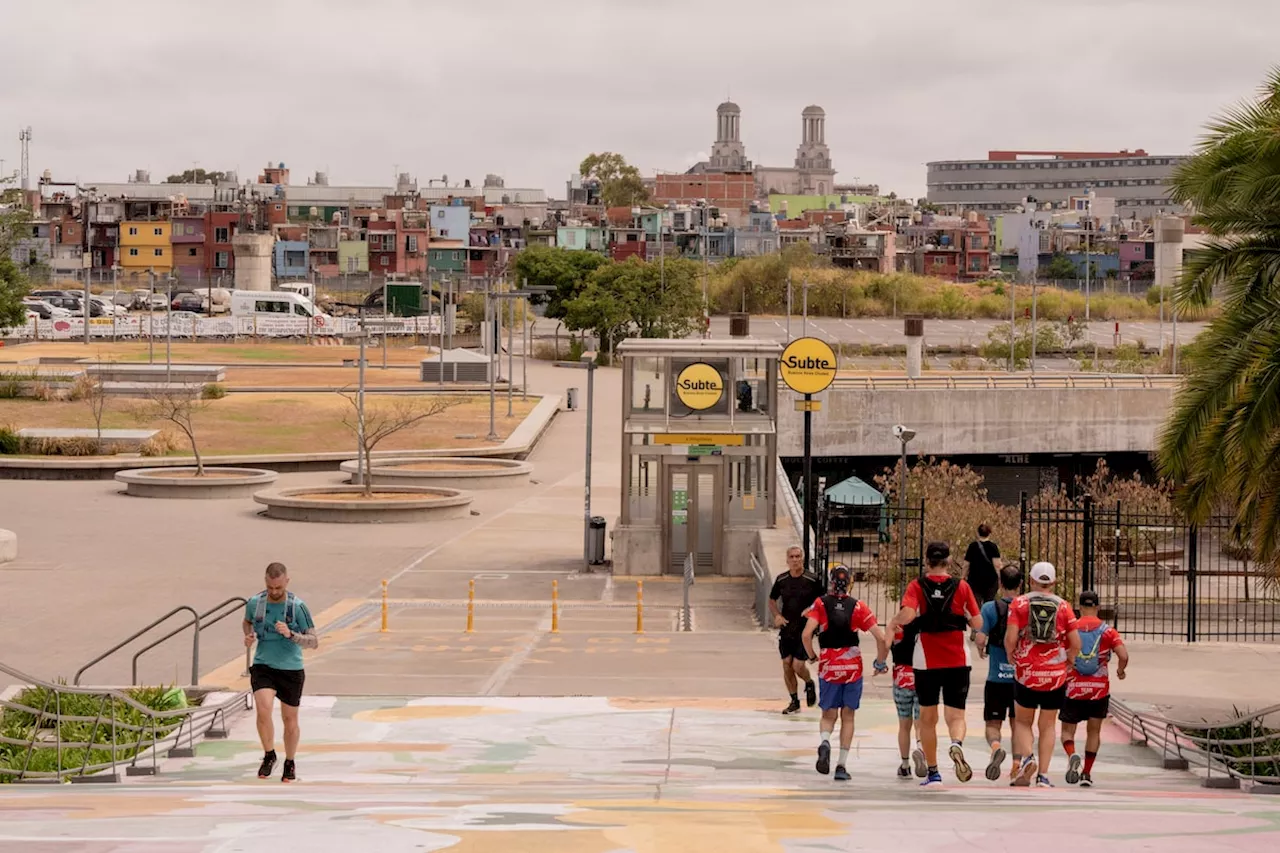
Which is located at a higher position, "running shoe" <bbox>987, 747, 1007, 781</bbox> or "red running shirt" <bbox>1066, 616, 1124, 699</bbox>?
"red running shirt" <bbox>1066, 616, 1124, 699</bbox>

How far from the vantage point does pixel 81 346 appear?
84.8m

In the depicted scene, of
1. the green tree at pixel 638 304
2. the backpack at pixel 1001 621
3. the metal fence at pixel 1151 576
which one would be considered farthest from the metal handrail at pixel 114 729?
the green tree at pixel 638 304

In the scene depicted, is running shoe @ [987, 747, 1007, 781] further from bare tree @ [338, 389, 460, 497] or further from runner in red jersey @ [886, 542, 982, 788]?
bare tree @ [338, 389, 460, 497]

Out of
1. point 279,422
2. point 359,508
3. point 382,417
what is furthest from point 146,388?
point 359,508

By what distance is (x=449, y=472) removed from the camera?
4209 cm

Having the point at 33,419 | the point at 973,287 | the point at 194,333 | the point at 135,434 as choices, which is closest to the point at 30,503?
the point at 135,434

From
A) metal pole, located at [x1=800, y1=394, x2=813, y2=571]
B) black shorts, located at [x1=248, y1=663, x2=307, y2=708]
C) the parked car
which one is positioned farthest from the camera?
the parked car

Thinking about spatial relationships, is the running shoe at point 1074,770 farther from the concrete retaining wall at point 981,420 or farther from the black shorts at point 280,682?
the concrete retaining wall at point 981,420

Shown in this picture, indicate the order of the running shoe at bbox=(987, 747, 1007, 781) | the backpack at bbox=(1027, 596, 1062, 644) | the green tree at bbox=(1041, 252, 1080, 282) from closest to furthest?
the backpack at bbox=(1027, 596, 1062, 644) < the running shoe at bbox=(987, 747, 1007, 781) < the green tree at bbox=(1041, 252, 1080, 282)

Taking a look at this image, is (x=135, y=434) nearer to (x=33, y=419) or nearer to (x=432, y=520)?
(x=33, y=419)

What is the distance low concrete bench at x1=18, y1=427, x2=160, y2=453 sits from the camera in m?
45.8

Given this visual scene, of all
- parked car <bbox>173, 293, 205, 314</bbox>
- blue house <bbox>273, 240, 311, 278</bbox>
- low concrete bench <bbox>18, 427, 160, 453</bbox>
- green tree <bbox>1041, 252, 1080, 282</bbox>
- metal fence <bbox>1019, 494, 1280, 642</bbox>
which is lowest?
metal fence <bbox>1019, 494, 1280, 642</bbox>

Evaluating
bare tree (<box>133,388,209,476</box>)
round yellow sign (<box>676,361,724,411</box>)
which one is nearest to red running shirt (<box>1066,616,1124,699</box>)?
round yellow sign (<box>676,361,724,411</box>)

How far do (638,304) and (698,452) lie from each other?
60.4m
